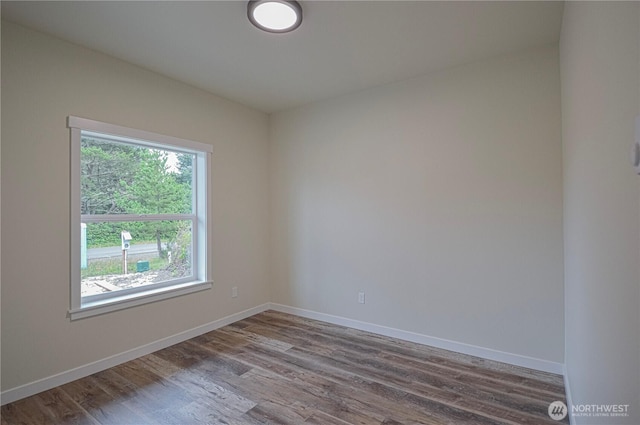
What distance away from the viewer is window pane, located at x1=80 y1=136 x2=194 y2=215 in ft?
8.94

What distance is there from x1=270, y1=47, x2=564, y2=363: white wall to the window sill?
49.6 inches

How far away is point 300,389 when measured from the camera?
236cm

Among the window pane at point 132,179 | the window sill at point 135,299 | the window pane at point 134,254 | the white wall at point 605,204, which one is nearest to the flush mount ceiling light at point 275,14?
the white wall at point 605,204

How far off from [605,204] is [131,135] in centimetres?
329

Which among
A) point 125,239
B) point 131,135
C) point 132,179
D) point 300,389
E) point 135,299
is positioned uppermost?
point 131,135

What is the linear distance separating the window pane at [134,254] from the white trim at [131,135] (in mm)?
787

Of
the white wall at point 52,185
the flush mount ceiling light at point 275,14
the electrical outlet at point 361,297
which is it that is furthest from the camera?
the electrical outlet at point 361,297

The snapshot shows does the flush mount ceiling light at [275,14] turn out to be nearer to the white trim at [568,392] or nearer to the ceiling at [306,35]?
the ceiling at [306,35]

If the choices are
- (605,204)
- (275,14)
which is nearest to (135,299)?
(275,14)

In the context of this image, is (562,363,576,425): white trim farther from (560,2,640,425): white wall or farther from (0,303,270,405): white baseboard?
(0,303,270,405): white baseboard

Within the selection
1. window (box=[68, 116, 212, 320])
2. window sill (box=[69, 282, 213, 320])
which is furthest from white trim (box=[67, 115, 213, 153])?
window sill (box=[69, 282, 213, 320])

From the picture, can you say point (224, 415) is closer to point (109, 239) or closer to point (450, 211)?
point (109, 239)

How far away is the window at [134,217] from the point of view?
2.64 meters

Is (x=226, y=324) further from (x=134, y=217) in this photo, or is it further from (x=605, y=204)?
(x=605, y=204)
